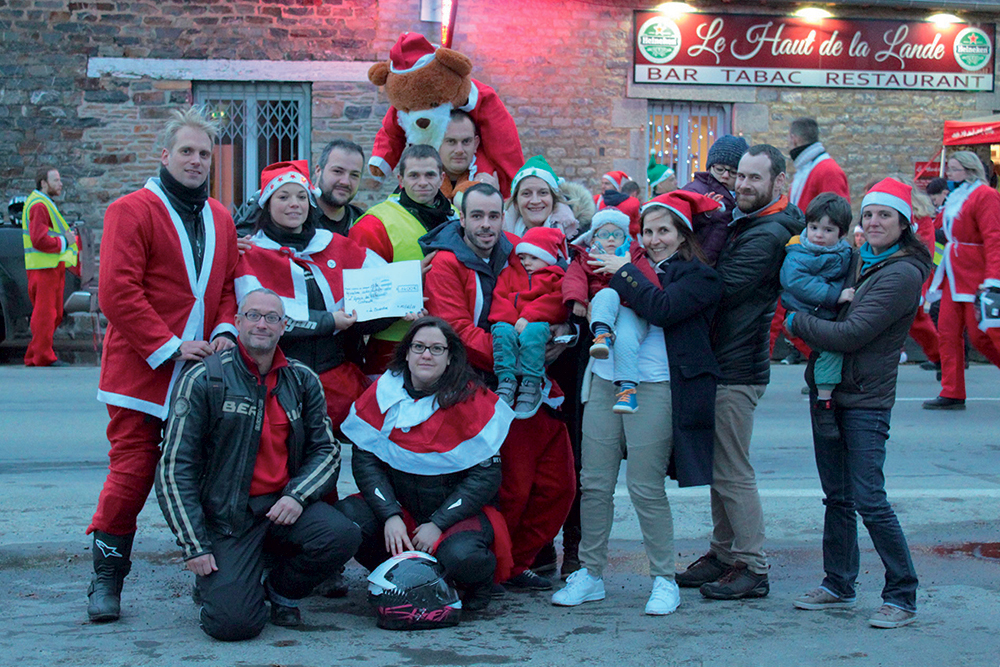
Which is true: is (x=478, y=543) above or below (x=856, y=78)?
below

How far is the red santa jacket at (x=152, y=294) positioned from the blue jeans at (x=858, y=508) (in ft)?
8.20

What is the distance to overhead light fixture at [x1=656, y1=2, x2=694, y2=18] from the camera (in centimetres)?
1512

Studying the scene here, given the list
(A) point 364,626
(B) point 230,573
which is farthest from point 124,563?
(A) point 364,626

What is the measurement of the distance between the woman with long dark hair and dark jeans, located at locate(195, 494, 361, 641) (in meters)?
1.88

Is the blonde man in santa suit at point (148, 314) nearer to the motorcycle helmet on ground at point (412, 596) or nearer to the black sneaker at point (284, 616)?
the black sneaker at point (284, 616)

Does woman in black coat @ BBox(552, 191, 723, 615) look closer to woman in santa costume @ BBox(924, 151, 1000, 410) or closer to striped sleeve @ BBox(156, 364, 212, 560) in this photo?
striped sleeve @ BBox(156, 364, 212, 560)

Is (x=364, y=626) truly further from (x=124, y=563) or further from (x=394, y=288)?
(x=394, y=288)

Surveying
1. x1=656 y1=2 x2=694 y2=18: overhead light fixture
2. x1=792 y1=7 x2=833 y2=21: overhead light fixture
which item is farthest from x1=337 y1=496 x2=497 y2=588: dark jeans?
x1=792 y1=7 x2=833 y2=21: overhead light fixture

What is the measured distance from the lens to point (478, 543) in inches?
163

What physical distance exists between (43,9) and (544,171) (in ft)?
39.0

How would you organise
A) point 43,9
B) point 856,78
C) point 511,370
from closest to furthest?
1. point 511,370
2. point 43,9
3. point 856,78

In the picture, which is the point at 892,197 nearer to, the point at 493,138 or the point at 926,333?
the point at 493,138

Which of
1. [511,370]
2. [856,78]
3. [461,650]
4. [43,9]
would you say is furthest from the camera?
[856,78]

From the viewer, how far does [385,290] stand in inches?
173
